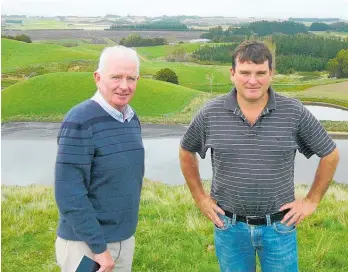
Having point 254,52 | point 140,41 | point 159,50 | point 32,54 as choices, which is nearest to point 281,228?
point 254,52

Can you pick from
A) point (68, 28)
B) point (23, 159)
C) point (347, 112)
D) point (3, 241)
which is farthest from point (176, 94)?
point (68, 28)

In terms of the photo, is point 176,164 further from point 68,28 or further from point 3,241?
point 68,28

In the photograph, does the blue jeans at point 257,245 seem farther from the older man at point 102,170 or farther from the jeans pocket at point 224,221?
the older man at point 102,170

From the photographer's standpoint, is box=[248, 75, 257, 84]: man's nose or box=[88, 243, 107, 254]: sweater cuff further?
box=[248, 75, 257, 84]: man's nose

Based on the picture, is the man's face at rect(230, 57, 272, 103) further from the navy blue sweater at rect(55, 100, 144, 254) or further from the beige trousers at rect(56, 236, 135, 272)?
the beige trousers at rect(56, 236, 135, 272)

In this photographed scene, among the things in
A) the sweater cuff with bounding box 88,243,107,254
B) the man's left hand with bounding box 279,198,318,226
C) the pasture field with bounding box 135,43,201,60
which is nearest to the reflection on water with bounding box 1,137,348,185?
the sweater cuff with bounding box 88,243,107,254

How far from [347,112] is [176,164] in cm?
2634

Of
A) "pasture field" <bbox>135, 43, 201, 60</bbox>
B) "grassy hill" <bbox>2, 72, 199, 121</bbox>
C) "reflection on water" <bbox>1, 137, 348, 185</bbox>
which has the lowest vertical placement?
"pasture field" <bbox>135, 43, 201, 60</bbox>

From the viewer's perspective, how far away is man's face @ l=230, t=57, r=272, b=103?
313 centimetres

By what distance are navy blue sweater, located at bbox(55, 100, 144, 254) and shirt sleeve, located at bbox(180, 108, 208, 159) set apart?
1.47 ft

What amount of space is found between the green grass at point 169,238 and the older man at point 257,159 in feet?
4.29

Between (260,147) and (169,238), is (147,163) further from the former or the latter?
(260,147)

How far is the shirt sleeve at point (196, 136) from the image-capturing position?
3352mm

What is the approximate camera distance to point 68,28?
195m
